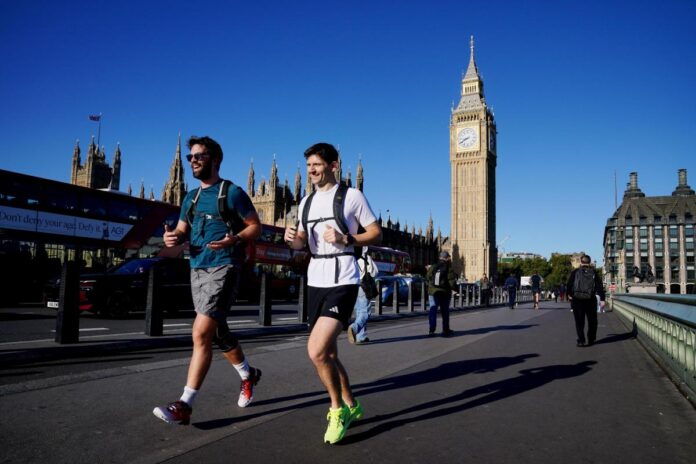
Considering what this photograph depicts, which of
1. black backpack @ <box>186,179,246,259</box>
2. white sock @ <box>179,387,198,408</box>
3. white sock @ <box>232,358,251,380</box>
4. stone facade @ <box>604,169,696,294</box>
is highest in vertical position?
stone facade @ <box>604,169,696,294</box>

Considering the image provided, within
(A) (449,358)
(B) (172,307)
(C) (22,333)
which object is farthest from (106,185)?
(A) (449,358)

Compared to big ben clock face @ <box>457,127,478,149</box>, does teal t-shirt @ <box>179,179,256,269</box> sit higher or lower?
lower

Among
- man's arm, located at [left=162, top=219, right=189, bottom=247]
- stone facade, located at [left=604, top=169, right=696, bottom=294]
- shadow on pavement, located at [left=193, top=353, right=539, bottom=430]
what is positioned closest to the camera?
shadow on pavement, located at [left=193, top=353, right=539, bottom=430]

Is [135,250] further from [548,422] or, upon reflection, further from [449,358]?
[548,422]

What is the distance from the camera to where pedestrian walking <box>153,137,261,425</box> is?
3.52m

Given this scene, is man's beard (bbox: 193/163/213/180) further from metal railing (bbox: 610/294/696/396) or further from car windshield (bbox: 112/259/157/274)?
car windshield (bbox: 112/259/157/274)

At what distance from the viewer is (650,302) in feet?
27.1

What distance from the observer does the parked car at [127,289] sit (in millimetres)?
12047

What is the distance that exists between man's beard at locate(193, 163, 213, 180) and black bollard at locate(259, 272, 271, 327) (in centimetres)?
698

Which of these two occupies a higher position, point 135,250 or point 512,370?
point 135,250

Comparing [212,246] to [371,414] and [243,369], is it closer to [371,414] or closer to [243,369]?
[243,369]

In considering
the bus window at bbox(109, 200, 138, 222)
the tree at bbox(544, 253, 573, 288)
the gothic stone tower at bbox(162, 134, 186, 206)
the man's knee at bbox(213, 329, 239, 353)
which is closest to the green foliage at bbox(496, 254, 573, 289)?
the tree at bbox(544, 253, 573, 288)

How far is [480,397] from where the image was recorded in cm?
450

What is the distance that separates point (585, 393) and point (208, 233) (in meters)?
3.66
